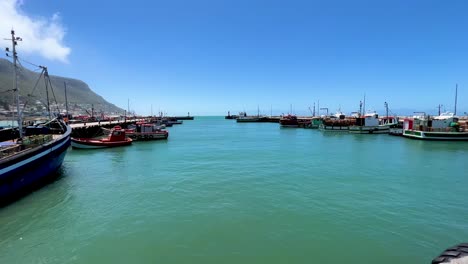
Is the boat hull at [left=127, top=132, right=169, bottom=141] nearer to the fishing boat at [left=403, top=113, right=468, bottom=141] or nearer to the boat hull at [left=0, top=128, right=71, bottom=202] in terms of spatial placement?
the boat hull at [left=0, top=128, right=71, bottom=202]

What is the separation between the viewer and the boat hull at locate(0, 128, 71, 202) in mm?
14645

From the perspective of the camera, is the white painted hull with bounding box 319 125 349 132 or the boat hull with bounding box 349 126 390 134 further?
the white painted hull with bounding box 319 125 349 132

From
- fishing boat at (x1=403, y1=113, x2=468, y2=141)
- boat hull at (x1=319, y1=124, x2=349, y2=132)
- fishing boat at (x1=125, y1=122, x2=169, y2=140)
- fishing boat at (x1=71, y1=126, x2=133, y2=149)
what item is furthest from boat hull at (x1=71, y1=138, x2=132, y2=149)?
boat hull at (x1=319, y1=124, x2=349, y2=132)

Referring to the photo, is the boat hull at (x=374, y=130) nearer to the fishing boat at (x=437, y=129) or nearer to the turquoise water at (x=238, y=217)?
the fishing boat at (x=437, y=129)

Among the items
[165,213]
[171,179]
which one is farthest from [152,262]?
[171,179]

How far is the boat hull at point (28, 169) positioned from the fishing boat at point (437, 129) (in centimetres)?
5828

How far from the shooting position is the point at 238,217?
13.1 metres

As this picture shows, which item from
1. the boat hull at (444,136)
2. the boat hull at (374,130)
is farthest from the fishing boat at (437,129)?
the boat hull at (374,130)

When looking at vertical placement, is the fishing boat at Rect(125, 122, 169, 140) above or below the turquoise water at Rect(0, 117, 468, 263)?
above

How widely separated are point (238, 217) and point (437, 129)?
177 ft

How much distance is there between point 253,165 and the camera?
2661 cm

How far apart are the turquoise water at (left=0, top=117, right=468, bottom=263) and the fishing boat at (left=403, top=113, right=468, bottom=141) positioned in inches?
1183

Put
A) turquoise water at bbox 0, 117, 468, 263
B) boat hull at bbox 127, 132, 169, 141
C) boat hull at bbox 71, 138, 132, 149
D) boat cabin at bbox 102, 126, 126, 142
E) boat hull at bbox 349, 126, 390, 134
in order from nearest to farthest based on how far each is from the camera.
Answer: turquoise water at bbox 0, 117, 468, 263
boat hull at bbox 71, 138, 132, 149
boat cabin at bbox 102, 126, 126, 142
boat hull at bbox 127, 132, 169, 141
boat hull at bbox 349, 126, 390, 134

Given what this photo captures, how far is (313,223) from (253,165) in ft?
47.3
